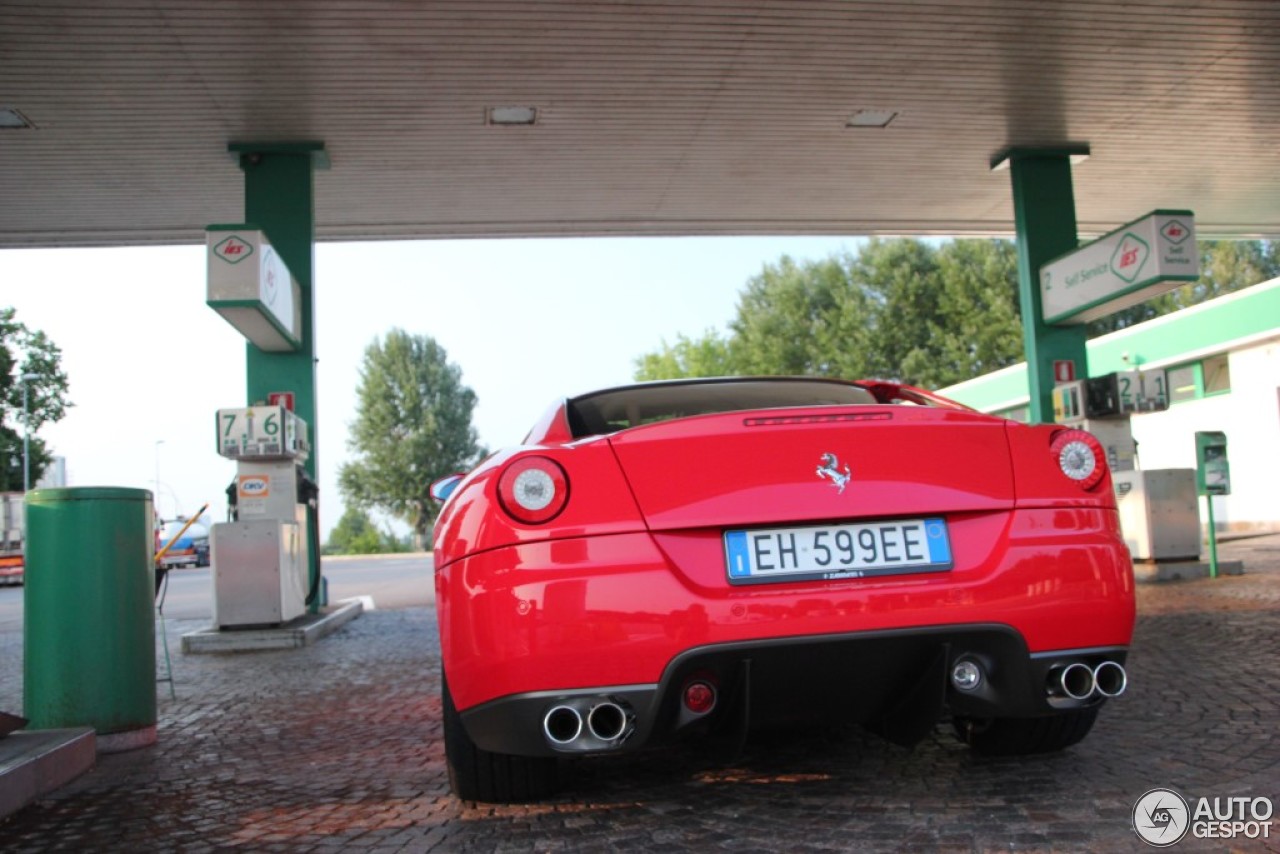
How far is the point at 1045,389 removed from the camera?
13641 mm

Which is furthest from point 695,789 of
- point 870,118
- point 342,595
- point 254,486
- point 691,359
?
point 691,359

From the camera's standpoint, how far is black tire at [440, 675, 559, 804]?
3.15 m

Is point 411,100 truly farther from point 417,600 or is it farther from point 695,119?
point 417,600

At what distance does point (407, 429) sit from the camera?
72.6 meters

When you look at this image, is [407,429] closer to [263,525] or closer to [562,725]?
[263,525]

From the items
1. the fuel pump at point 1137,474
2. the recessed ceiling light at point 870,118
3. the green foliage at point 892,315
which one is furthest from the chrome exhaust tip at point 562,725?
the green foliage at point 892,315

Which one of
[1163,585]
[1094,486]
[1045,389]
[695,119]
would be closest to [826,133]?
[695,119]

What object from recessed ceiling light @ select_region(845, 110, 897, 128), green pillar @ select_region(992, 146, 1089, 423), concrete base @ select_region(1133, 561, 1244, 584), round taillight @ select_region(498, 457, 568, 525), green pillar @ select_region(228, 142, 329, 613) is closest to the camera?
round taillight @ select_region(498, 457, 568, 525)

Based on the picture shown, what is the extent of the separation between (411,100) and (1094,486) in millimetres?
9313

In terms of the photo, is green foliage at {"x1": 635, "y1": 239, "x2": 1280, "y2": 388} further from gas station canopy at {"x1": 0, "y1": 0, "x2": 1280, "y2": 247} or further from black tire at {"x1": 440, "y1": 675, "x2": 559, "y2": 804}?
black tire at {"x1": 440, "y1": 675, "x2": 559, "y2": 804}

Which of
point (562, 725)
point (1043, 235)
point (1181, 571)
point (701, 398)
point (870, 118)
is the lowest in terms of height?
point (1181, 571)

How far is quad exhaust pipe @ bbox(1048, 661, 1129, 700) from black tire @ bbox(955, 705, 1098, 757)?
562 mm

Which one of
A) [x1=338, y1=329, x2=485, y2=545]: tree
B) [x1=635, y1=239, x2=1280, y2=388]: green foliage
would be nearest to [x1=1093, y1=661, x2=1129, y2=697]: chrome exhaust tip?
[x1=635, y1=239, x2=1280, y2=388]: green foliage

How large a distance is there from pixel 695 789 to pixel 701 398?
1.31 metres
